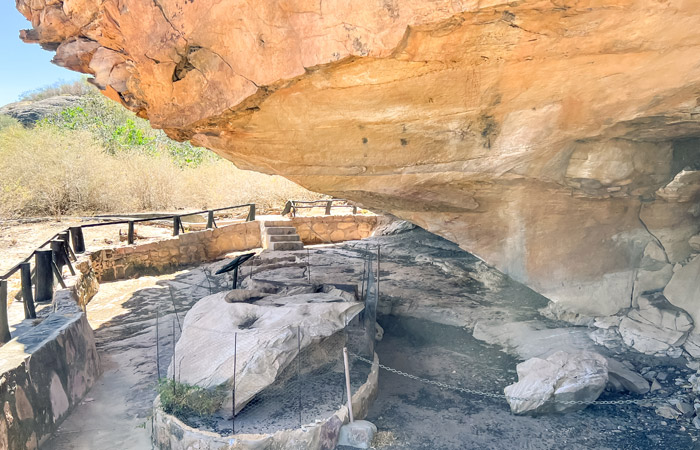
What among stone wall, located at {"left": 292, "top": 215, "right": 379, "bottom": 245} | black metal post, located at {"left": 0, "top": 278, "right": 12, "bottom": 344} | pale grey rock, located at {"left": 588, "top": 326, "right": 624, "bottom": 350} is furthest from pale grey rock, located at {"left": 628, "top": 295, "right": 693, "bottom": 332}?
stone wall, located at {"left": 292, "top": 215, "right": 379, "bottom": 245}

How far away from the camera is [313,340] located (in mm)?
4941

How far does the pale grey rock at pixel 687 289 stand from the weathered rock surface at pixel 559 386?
1.73 m

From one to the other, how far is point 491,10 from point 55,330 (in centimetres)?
543

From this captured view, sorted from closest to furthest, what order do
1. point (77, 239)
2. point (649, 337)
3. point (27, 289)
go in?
1. point (27, 289)
2. point (649, 337)
3. point (77, 239)

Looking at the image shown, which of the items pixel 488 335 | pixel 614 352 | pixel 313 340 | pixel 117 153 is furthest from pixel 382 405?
pixel 117 153

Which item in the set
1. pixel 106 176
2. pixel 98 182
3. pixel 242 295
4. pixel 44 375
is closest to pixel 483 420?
pixel 242 295

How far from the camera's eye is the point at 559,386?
5.05 m

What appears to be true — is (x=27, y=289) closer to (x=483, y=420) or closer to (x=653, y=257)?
(x=483, y=420)

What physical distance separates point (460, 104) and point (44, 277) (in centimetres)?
626

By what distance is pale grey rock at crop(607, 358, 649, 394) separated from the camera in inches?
211

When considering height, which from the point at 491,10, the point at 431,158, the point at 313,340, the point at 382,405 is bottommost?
the point at 382,405

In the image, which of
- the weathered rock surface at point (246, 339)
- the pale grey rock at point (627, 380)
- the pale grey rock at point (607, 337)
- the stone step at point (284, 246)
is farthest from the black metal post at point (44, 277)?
the pale grey rock at point (607, 337)

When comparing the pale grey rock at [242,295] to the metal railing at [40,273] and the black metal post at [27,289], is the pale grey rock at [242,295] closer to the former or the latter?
the metal railing at [40,273]

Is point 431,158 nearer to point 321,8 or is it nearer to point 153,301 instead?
point 321,8
